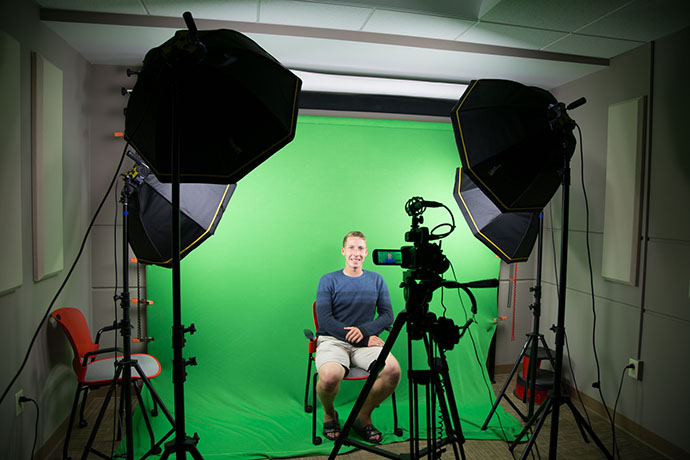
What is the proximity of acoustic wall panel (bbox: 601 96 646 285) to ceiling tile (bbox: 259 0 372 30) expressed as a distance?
1.86 metres

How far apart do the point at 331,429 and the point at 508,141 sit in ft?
6.62

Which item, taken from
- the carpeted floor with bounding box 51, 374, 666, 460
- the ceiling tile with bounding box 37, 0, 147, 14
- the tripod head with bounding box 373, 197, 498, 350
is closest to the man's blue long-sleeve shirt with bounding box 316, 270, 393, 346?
the carpeted floor with bounding box 51, 374, 666, 460

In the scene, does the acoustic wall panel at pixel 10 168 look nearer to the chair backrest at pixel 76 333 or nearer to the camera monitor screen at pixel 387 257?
the chair backrest at pixel 76 333

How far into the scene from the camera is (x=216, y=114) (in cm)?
118

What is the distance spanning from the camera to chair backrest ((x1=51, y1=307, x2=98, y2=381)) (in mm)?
2279

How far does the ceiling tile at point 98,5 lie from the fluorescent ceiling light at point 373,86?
110 cm

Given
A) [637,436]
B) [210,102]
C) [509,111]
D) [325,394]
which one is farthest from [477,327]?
[210,102]

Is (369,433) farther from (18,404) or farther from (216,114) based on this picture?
(216,114)

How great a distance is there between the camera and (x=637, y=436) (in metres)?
2.66

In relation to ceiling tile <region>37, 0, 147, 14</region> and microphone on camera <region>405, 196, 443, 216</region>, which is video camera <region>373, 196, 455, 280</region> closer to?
microphone on camera <region>405, 196, 443, 216</region>

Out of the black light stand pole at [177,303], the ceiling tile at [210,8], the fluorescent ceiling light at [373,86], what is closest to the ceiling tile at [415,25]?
the fluorescent ceiling light at [373,86]

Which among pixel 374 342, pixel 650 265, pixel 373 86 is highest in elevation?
pixel 373 86

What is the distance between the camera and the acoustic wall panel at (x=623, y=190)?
267cm

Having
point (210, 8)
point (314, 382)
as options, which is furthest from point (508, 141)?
point (314, 382)
